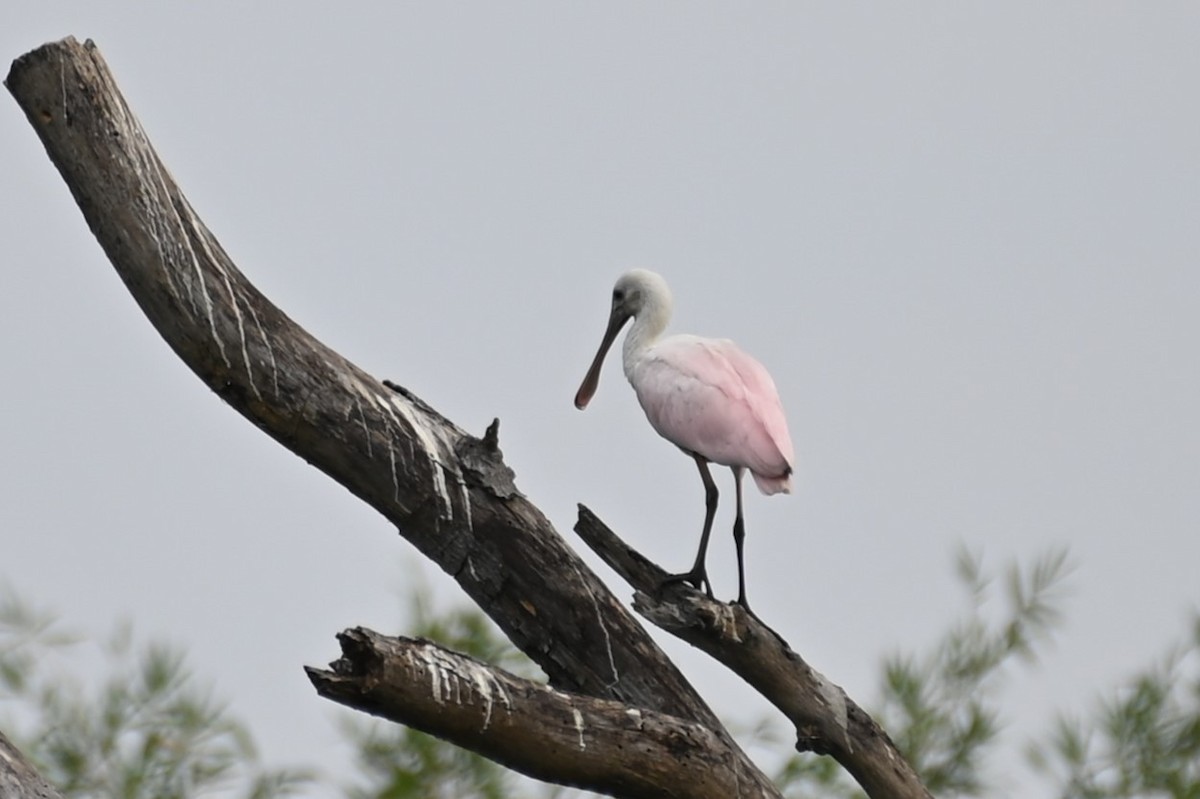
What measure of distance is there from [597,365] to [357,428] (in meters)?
3.69

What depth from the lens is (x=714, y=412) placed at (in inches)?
250

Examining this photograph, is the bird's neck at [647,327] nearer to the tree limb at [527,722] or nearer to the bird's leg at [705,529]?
the bird's leg at [705,529]

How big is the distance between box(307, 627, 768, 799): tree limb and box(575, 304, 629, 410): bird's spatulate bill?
11.9ft

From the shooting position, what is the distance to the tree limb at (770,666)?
4.70 metres

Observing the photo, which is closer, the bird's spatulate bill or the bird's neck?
the bird's neck

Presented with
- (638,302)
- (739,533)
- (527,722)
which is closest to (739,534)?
(739,533)

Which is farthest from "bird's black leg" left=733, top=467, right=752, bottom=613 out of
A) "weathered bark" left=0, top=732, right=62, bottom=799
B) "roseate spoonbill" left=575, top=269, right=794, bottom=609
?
"weathered bark" left=0, top=732, right=62, bottom=799

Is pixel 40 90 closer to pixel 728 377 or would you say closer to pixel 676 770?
pixel 676 770

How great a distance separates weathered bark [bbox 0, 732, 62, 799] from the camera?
3867 millimetres

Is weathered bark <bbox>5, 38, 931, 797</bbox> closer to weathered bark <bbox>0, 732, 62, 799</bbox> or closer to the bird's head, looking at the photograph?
weathered bark <bbox>0, 732, 62, 799</bbox>

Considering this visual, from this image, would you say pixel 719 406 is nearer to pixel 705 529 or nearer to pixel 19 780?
pixel 705 529

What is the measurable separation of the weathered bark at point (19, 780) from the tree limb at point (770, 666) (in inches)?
53.5

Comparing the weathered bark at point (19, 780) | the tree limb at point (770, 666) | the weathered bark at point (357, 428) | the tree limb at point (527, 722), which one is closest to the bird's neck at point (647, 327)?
the tree limb at point (770, 666)

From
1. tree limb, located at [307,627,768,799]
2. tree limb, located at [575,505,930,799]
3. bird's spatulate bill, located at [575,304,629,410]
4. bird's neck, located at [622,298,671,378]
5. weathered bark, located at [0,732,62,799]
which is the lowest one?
weathered bark, located at [0,732,62,799]
